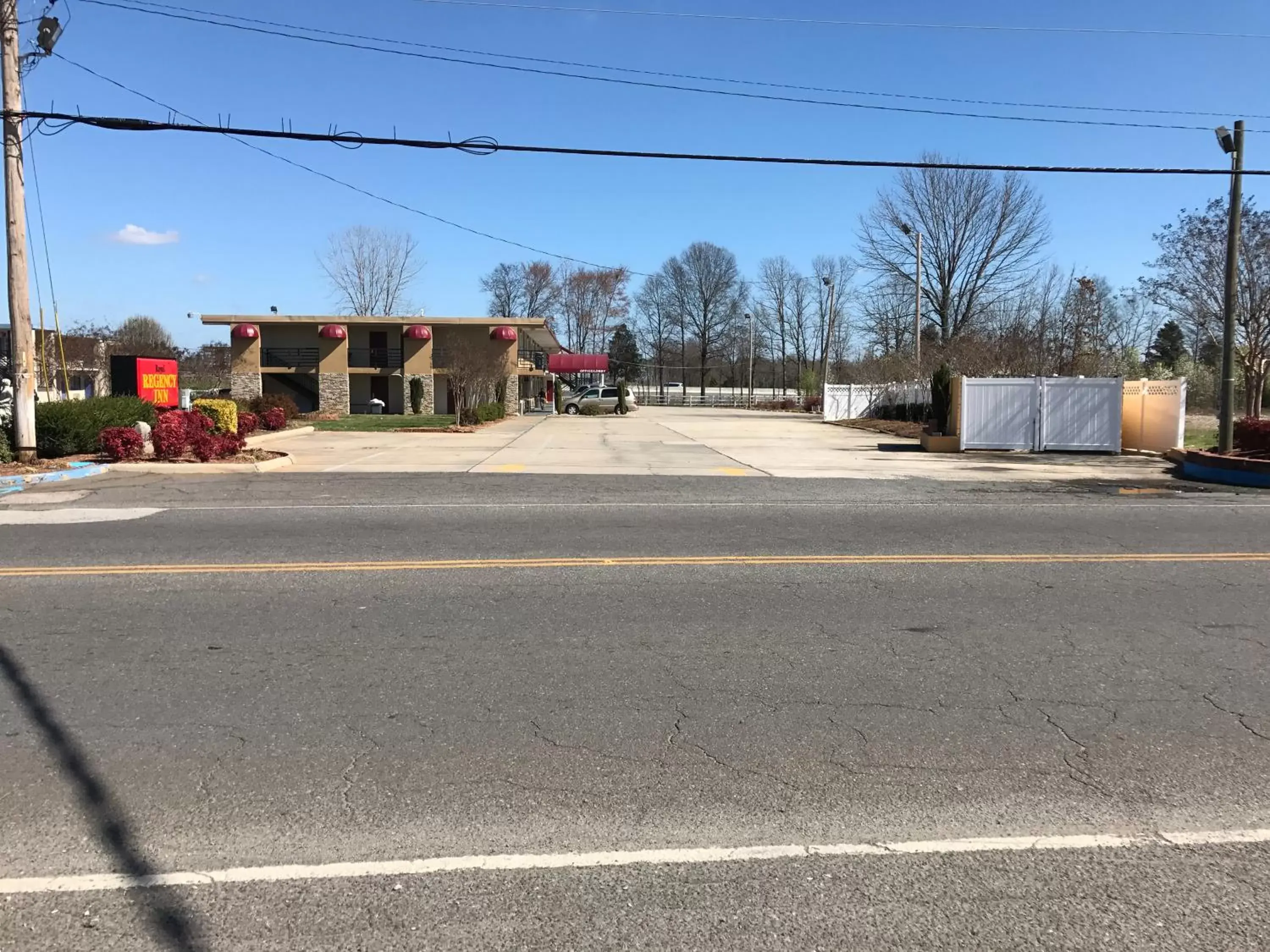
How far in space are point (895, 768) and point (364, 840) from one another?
2.29 meters

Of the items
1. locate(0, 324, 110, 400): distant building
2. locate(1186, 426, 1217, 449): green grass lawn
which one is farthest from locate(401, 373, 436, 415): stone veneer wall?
locate(1186, 426, 1217, 449): green grass lawn

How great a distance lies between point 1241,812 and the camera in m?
3.62

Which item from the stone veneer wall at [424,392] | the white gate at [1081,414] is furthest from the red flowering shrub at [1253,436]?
the stone veneer wall at [424,392]

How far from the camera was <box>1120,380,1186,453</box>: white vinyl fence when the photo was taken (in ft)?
73.4

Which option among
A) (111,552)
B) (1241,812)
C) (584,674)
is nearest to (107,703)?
(584,674)

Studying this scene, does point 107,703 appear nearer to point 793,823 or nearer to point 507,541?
point 793,823

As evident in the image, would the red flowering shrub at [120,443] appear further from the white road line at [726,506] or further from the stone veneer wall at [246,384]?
the stone veneer wall at [246,384]

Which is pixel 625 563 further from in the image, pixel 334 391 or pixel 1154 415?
pixel 334 391

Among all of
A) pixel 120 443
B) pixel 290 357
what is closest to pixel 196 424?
pixel 120 443

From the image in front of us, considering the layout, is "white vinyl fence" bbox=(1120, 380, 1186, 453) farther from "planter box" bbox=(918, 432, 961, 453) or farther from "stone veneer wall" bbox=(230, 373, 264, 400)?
"stone veneer wall" bbox=(230, 373, 264, 400)

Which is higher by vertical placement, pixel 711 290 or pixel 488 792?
pixel 711 290

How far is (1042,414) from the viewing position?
911 inches

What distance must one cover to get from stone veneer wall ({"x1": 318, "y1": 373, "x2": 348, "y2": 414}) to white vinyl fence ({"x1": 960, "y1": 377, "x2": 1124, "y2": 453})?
34.0 meters

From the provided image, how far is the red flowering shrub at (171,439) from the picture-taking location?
16.7 metres
